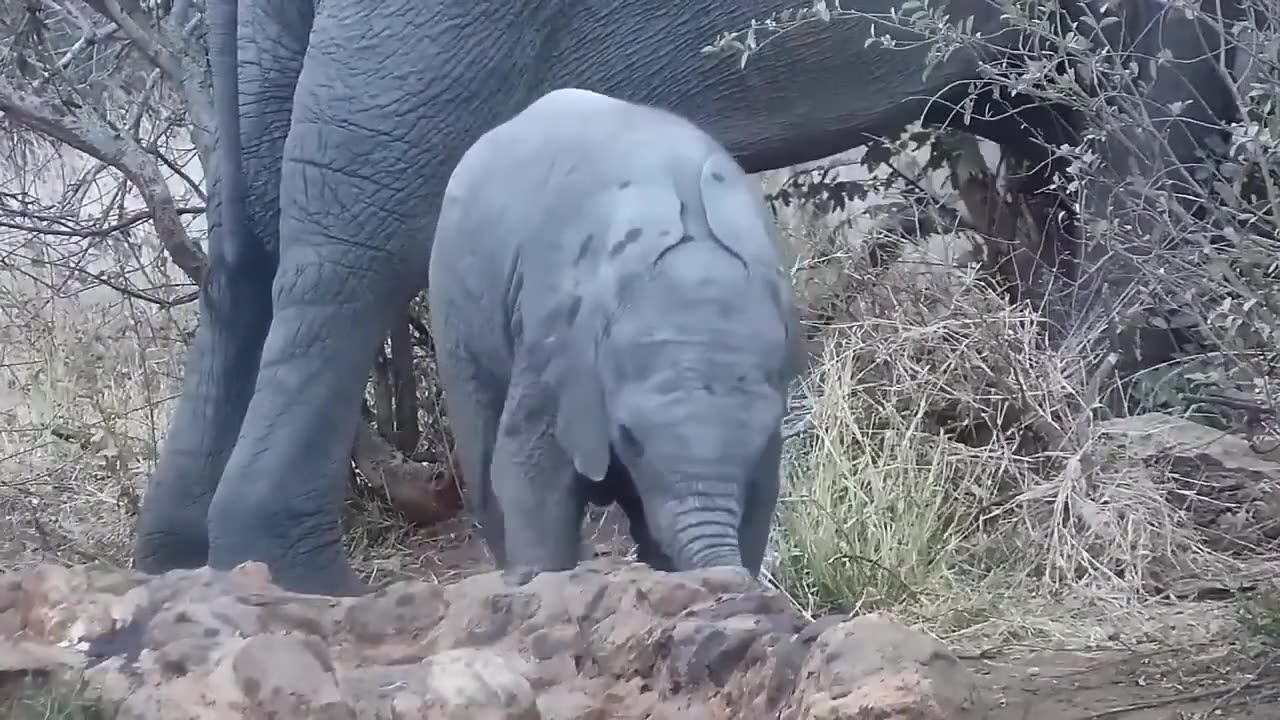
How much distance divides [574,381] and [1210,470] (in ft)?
5.42

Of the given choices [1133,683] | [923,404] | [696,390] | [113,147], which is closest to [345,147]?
[113,147]

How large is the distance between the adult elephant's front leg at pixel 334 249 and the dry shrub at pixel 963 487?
0.85 m

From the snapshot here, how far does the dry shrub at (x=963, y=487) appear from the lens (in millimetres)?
3105

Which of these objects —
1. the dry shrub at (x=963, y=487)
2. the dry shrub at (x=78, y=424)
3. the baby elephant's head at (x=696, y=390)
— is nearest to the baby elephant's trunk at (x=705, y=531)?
the baby elephant's head at (x=696, y=390)

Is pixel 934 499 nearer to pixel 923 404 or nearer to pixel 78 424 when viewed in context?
pixel 923 404

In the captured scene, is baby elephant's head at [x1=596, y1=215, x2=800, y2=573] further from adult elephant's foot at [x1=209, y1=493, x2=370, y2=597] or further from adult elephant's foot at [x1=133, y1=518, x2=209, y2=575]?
adult elephant's foot at [x1=133, y1=518, x2=209, y2=575]

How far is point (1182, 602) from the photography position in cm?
305

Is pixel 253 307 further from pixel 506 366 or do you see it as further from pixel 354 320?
pixel 506 366

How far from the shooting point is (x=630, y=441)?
6.71 feet

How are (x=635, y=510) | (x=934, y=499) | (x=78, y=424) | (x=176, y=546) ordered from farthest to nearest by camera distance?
(x=78, y=424) → (x=934, y=499) → (x=176, y=546) → (x=635, y=510)

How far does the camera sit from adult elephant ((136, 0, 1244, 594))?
2.80 meters

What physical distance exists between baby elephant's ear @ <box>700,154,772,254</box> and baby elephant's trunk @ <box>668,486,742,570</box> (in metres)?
0.33

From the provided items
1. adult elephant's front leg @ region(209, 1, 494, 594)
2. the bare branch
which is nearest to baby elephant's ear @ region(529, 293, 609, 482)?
adult elephant's front leg @ region(209, 1, 494, 594)

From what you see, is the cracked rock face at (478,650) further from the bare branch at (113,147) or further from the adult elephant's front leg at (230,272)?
the bare branch at (113,147)
